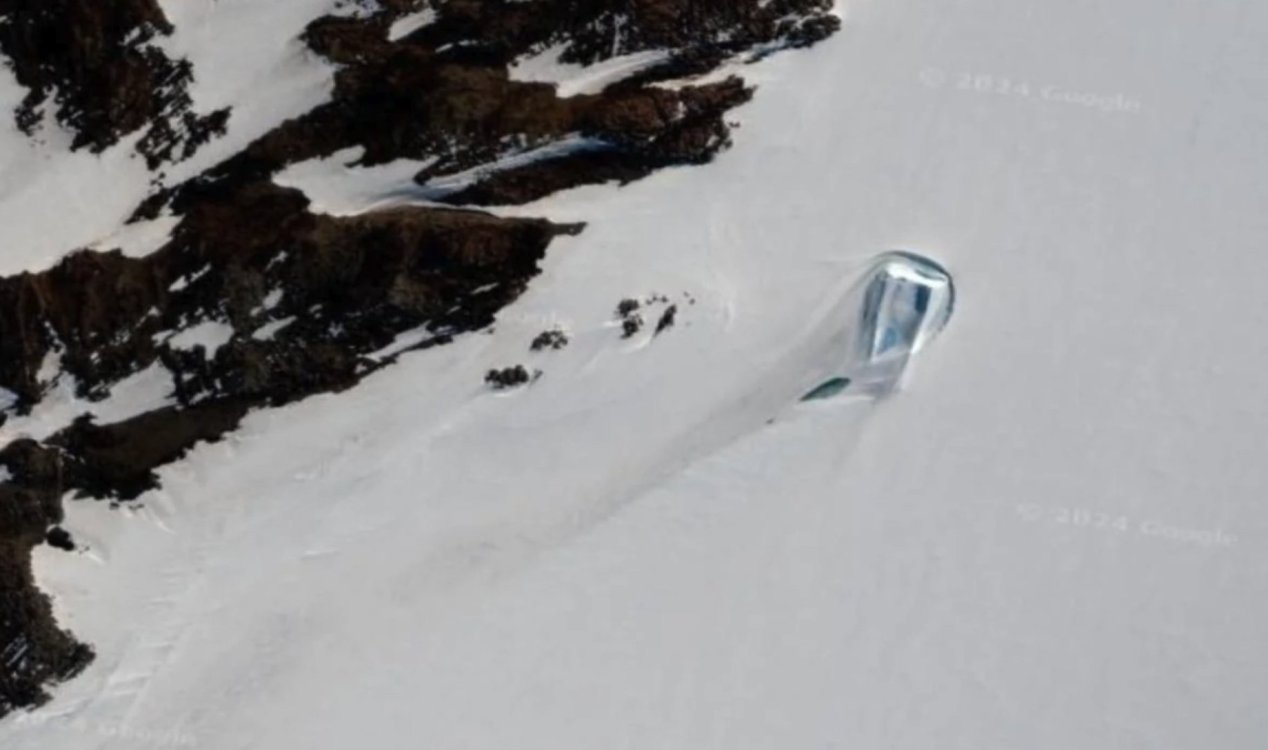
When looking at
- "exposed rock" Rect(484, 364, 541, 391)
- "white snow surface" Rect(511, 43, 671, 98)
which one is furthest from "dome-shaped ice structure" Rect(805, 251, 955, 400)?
"white snow surface" Rect(511, 43, 671, 98)

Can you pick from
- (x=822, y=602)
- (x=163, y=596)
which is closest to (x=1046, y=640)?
(x=822, y=602)

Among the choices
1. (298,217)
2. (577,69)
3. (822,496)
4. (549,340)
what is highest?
(577,69)

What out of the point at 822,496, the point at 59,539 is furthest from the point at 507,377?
the point at 59,539

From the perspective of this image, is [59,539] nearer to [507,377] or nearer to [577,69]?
[507,377]

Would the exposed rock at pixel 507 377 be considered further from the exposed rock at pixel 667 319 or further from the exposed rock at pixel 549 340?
the exposed rock at pixel 667 319

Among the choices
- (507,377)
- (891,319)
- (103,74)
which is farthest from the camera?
(891,319)

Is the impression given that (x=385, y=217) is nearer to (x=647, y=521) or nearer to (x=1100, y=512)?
(x=647, y=521)
